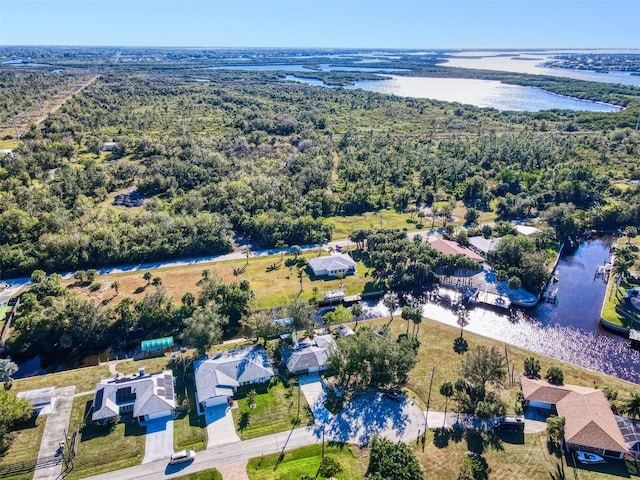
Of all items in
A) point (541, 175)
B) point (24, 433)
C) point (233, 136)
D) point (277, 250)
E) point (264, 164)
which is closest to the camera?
point (24, 433)

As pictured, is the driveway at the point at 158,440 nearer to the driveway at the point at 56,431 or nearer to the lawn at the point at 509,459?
the driveway at the point at 56,431

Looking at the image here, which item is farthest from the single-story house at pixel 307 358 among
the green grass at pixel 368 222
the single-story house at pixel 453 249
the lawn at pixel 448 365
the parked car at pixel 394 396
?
the green grass at pixel 368 222

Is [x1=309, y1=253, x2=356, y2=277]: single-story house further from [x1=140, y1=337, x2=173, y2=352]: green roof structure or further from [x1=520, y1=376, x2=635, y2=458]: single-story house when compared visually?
[x1=520, y1=376, x2=635, y2=458]: single-story house

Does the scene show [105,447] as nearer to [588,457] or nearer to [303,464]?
[303,464]

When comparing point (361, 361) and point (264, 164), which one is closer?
point (361, 361)

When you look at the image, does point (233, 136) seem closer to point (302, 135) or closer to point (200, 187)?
point (302, 135)

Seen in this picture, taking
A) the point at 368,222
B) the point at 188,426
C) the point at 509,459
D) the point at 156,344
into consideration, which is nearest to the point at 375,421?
the point at 509,459

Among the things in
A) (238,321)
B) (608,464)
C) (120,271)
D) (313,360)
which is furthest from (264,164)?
(608,464)
